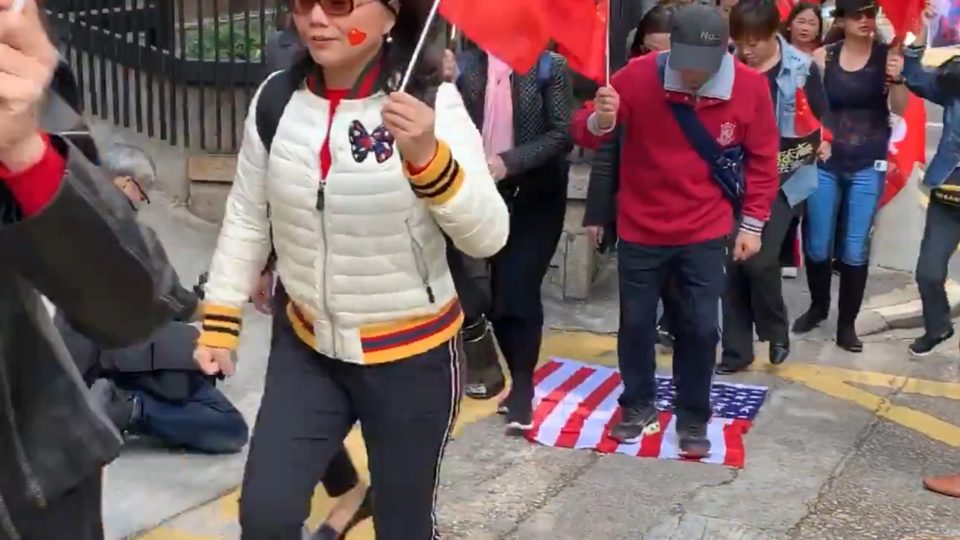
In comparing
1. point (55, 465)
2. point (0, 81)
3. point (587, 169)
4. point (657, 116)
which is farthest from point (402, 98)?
point (587, 169)

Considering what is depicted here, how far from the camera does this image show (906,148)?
7957 mm

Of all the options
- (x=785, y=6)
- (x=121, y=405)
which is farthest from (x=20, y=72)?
(x=785, y=6)

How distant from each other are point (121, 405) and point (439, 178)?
7.55 ft

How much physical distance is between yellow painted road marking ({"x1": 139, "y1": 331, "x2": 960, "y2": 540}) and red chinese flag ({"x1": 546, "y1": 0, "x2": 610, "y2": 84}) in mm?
1584

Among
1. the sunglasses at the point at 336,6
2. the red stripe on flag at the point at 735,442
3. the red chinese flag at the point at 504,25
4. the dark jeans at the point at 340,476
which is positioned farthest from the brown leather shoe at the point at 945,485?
the sunglasses at the point at 336,6

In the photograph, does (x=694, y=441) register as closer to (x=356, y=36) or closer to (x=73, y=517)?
(x=356, y=36)

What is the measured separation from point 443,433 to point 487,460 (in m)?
1.96

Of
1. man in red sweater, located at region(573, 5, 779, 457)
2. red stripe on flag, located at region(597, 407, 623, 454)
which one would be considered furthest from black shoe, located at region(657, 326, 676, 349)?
man in red sweater, located at region(573, 5, 779, 457)

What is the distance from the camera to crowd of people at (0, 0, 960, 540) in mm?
1787

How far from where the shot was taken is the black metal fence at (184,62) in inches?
315

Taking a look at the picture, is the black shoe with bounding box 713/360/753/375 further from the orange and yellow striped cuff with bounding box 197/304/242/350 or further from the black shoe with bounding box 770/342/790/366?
the orange and yellow striped cuff with bounding box 197/304/242/350

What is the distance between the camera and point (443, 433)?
128 inches

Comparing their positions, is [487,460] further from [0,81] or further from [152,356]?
[0,81]

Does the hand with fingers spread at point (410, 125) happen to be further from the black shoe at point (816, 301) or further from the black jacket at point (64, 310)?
the black shoe at point (816, 301)
